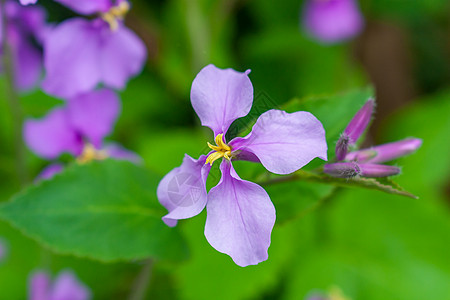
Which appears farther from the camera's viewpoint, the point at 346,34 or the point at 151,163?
the point at 346,34

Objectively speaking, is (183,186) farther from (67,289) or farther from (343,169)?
(67,289)

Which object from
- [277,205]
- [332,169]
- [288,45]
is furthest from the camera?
[288,45]

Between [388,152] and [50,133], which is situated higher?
[388,152]

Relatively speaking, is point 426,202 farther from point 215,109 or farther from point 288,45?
point 215,109

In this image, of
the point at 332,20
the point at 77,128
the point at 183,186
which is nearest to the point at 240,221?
the point at 183,186

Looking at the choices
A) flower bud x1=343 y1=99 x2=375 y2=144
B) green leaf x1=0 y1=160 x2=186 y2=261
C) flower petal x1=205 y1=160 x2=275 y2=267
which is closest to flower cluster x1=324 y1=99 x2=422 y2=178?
flower bud x1=343 y1=99 x2=375 y2=144

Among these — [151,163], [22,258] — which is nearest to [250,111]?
[151,163]

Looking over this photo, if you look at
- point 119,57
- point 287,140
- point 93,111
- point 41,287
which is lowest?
point 41,287

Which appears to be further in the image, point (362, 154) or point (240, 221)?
point (362, 154)
